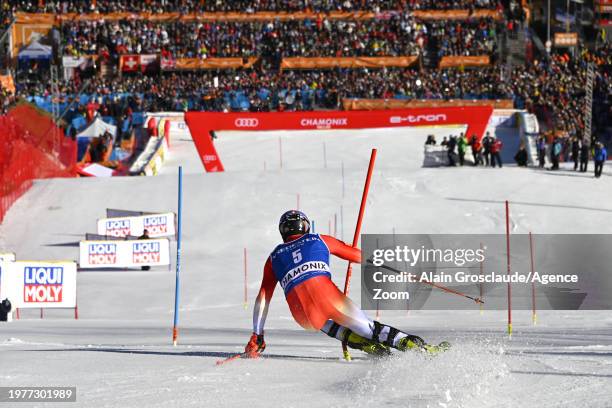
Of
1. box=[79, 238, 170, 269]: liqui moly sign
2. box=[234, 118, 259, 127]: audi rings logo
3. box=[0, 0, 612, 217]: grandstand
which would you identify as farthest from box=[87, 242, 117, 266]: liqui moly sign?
box=[0, 0, 612, 217]: grandstand

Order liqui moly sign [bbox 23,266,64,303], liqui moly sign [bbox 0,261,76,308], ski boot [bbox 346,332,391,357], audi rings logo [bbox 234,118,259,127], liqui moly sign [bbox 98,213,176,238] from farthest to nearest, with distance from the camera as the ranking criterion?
audi rings logo [bbox 234,118,259,127] < liqui moly sign [bbox 98,213,176,238] < liqui moly sign [bbox 23,266,64,303] < liqui moly sign [bbox 0,261,76,308] < ski boot [bbox 346,332,391,357]

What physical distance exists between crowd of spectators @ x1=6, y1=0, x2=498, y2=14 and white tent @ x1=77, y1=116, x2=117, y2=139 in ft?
59.2

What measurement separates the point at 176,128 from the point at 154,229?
16.9m

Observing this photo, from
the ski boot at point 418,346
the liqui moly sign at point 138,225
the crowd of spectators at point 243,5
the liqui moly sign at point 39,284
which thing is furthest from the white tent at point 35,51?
the ski boot at point 418,346

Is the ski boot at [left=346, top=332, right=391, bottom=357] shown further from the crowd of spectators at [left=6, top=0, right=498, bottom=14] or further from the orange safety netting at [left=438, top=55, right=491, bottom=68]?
the crowd of spectators at [left=6, top=0, right=498, bottom=14]

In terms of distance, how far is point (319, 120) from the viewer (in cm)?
3509

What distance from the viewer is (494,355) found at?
7977mm

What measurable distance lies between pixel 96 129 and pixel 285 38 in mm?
17160

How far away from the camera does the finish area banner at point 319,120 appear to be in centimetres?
3422

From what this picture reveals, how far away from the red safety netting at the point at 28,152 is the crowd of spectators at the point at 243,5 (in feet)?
73.4

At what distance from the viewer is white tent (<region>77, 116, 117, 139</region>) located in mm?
39844

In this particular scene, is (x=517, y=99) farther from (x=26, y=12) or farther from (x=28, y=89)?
(x=26, y=12)

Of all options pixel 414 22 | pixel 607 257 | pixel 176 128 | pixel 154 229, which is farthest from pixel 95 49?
pixel 607 257

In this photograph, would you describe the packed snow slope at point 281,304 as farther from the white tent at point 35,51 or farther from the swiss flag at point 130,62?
the white tent at point 35,51
